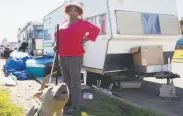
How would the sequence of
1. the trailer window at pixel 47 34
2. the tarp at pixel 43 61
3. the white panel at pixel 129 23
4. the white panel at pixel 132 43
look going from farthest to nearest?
the trailer window at pixel 47 34
the tarp at pixel 43 61
the white panel at pixel 132 43
the white panel at pixel 129 23

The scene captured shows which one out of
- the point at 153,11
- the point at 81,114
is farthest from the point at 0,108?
the point at 153,11

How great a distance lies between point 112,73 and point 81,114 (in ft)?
9.75

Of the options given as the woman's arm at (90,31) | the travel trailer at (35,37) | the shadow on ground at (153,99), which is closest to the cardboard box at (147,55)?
the shadow on ground at (153,99)

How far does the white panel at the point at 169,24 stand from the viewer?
8.43 m

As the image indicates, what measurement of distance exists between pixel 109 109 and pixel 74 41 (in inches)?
63.9

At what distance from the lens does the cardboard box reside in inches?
312

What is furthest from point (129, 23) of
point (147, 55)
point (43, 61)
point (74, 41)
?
point (43, 61)

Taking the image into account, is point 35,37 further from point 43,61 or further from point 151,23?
point 151,23

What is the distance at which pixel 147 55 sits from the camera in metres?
7.98

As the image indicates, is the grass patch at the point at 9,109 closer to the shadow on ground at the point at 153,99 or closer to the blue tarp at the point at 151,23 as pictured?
the shadow on ground at the point at 153,99

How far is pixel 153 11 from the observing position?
27.2ft

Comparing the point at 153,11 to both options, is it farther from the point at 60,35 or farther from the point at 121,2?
the point at 60,35

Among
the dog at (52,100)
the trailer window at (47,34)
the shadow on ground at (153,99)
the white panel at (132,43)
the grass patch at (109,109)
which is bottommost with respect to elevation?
the shadow on ground at (153,99)

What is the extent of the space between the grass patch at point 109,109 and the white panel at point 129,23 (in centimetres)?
190
